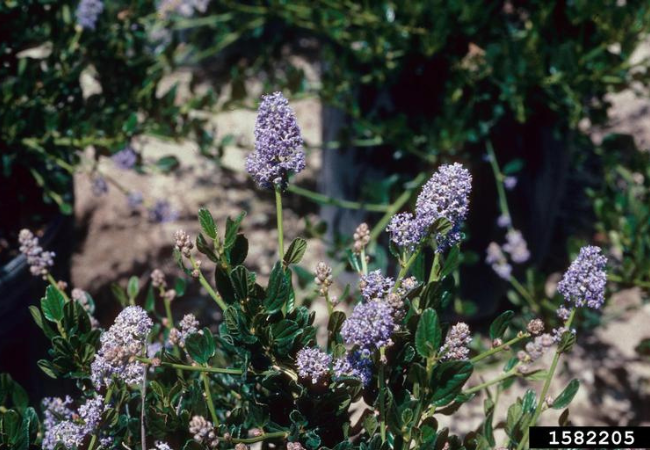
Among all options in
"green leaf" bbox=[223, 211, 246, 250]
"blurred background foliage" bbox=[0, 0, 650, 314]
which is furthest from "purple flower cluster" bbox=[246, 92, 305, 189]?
"blurred background foliage" bbox=[0, 0, 650, 314]

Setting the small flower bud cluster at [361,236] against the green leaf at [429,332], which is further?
the small flower bud cluster at [361,236]

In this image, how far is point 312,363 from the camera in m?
0.90

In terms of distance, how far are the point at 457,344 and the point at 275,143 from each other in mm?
355

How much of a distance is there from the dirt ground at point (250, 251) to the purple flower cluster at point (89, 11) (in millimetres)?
408

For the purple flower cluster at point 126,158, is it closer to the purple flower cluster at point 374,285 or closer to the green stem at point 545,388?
the purple flower cluster at point 374,285

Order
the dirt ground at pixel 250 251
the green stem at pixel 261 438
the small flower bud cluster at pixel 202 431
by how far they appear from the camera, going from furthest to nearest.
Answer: the dirt ground at pixel 250 251
the green stem at pixel 261 438
the small flower bud cluster at pixel 202 431

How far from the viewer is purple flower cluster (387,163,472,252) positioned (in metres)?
0.91

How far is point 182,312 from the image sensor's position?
8.21 feet

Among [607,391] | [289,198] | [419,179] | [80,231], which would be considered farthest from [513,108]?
[80,231]

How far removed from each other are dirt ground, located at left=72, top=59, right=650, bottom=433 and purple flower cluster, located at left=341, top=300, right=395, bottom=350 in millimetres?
1360

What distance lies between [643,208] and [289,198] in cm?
153

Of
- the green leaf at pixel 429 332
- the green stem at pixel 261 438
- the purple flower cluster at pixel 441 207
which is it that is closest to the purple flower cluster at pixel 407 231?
the purple flower cluster at pixel 441 207

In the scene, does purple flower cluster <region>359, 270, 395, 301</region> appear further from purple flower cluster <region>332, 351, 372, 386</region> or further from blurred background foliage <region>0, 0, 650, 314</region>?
blurred background foliage <region>0, 0, 650, 314</region>

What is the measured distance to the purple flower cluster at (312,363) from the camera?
900mm
